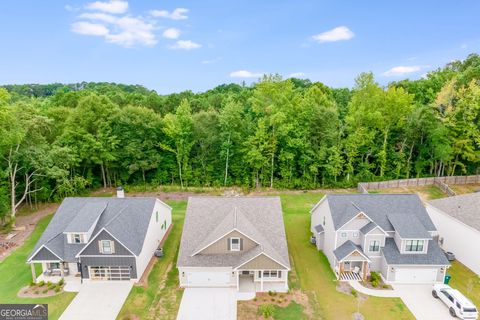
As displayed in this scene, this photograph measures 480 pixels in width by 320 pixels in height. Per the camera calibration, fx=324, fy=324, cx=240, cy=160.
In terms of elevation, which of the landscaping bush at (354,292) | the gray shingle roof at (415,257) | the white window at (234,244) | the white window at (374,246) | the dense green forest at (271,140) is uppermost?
the dense green forest at (271,140)

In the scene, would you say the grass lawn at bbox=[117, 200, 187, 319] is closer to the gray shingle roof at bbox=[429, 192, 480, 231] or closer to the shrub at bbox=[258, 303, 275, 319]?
the shrub at bbox=[258, 303, 275, 319]

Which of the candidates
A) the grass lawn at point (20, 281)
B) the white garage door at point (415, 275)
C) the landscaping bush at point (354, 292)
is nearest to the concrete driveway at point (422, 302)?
the white garage door at point (415, 275)

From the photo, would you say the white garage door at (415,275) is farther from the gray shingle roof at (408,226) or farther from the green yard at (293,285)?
the gray shingle roof at (408,226)

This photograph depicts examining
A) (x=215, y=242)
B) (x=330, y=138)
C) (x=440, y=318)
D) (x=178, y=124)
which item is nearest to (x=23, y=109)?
(x=178, y=124)

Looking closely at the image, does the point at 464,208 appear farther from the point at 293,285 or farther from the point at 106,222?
the point at 106,222

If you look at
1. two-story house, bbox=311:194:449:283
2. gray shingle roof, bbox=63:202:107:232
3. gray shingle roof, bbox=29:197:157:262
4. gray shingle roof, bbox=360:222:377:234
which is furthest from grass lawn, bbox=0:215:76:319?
gray shingle roof, bbox=360:222:377:234

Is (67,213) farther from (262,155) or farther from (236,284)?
(262,155)
